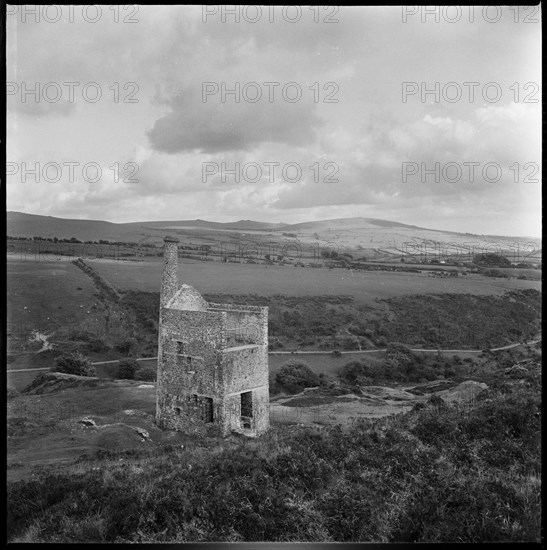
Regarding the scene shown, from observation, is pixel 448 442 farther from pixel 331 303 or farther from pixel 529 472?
pixel 331 303

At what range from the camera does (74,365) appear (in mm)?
27328

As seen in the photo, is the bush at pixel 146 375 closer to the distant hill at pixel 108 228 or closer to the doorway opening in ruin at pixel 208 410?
the distant hill at pixel 108 228

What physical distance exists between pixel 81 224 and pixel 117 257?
2.88 meters

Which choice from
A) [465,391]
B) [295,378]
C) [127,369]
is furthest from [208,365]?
[127,369]

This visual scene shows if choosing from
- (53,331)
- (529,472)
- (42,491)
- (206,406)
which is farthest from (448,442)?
(53,331)

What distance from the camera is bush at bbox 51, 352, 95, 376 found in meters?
27.1

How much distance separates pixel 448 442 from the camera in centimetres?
1047

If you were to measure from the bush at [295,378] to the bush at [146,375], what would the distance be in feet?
23.1

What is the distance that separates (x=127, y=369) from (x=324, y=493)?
70.5ft

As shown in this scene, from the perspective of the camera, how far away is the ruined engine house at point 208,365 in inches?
708

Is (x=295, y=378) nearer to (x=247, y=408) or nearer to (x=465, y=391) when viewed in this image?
(x=247, y=408)

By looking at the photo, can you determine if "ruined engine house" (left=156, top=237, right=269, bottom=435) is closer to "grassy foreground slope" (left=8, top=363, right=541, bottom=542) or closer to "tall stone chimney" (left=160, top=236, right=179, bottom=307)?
"tall stone chimney" (left=160, top=236, right=179, bottom=307)

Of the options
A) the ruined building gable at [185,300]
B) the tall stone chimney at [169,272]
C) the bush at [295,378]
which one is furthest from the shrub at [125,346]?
the tall stone chimney at [169,272]

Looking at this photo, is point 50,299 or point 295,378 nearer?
point 295,378
